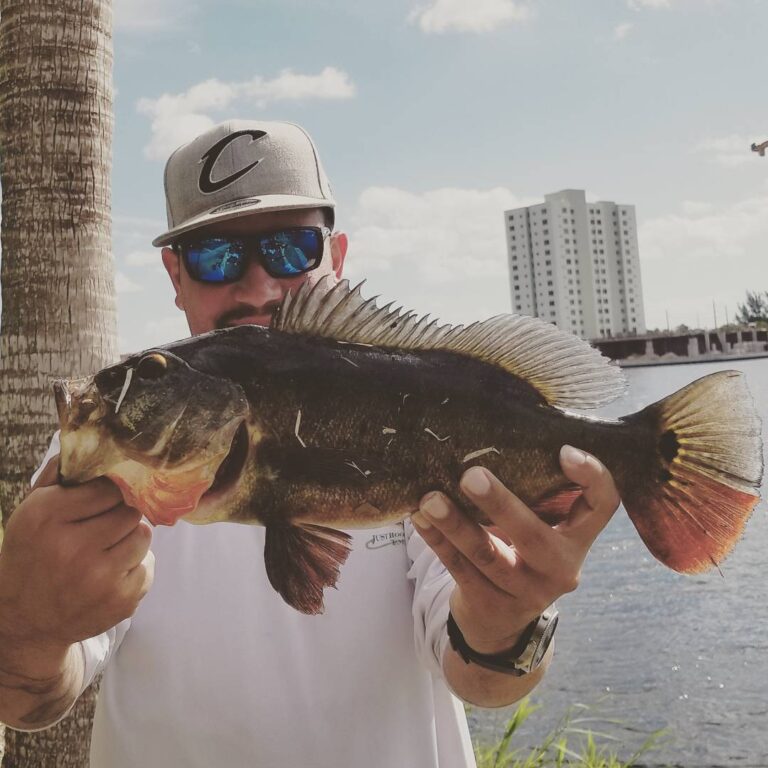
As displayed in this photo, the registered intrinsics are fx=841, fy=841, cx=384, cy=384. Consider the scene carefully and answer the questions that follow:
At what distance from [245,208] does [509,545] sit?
1.56m

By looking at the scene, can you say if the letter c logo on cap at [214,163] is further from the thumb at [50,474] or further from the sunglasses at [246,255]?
the thumb at [50,474]

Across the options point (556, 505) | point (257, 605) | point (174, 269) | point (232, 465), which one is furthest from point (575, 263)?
point (232, 465)

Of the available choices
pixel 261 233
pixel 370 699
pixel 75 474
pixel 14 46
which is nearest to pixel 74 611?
pixel 75 474

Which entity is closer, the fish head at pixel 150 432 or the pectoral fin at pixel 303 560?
the fish head at pixel 150 432

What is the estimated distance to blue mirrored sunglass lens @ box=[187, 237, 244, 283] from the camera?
127 inches

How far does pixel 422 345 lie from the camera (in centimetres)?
219

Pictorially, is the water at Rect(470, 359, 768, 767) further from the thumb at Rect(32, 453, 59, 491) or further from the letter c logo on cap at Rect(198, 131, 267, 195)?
the thumb at Rect(32, 453, 59, 491)

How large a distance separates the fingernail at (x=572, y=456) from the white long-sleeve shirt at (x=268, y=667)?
82cm

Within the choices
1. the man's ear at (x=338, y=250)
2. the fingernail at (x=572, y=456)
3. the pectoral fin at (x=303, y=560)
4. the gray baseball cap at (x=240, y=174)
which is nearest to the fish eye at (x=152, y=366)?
the pectoral fin at (x=303, y=560)

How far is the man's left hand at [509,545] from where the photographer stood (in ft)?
7.02

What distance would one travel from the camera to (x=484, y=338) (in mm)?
2271

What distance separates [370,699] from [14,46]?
13.6 feet

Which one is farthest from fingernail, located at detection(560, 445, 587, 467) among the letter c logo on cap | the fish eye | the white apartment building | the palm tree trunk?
the white apartment building

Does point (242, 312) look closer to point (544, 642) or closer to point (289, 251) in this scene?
point (289, 251)
